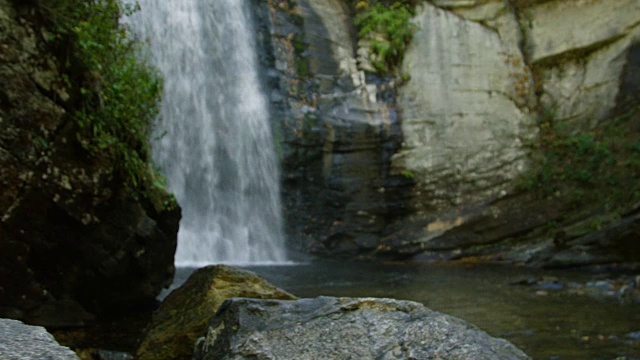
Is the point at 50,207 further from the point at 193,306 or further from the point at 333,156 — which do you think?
the point at 333,156

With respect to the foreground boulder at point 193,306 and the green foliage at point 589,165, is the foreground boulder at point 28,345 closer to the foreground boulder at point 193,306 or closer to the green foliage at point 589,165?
the foreground boulder at point 193,306

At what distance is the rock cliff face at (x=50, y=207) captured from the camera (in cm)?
446

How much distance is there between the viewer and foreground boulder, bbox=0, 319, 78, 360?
1416 millimetres

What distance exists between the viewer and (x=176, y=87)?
13.7 meters

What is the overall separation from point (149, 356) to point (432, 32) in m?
13.1

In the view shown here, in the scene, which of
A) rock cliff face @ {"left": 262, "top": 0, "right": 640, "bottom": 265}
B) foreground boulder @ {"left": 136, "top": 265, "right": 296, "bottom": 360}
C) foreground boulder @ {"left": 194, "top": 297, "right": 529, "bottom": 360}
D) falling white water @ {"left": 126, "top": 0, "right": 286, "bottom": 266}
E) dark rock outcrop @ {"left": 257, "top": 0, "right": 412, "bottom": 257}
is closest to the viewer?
foreground boulder @ {"left": 194, "top": 297, "right": 529, "bottom": 360}

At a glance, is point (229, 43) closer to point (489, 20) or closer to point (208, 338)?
point (489, 20)

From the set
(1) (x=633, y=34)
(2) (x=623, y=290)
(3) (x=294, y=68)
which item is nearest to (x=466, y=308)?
(2) (x=623, y=290)

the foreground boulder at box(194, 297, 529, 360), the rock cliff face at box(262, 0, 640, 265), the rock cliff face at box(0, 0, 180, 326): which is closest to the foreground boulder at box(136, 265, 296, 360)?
the foreground boulder at box(194, 297, 529, 360)

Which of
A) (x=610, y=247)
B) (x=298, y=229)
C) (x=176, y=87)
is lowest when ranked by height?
(x=610, y=247)

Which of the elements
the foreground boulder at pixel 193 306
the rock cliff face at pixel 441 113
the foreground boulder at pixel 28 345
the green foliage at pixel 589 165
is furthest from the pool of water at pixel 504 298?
the foreground boulder at pixel 28 345

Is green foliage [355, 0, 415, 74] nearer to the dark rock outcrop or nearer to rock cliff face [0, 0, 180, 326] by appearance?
the dark rock outcrop

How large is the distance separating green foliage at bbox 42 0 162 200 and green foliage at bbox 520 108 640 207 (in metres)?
9.89

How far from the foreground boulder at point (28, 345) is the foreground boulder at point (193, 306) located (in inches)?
85.9
